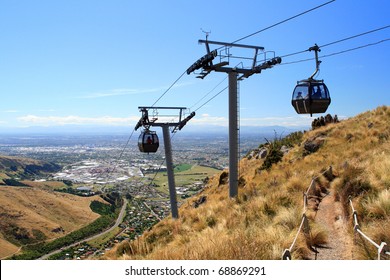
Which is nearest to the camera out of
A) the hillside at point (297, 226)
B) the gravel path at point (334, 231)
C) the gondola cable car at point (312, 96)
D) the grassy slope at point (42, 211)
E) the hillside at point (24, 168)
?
the hillside at point (297, 226)

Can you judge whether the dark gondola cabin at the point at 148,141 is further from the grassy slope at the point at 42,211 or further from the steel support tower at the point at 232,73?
the grassy slope at the point at 42,211

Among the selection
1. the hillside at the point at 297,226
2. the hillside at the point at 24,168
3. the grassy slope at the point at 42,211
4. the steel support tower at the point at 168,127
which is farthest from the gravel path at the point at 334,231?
the hillside at the point at 24,168

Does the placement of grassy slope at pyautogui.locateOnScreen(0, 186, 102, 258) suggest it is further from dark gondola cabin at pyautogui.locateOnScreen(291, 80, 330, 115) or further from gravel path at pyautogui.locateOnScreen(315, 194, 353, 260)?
gravel path at pyautogui.locateOnScreen(315, 194, 353, 260)

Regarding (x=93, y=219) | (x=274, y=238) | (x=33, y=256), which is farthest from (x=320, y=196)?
(x=93, y=219)

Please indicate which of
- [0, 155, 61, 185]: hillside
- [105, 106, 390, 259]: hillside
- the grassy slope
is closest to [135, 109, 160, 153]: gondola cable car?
[105, 106, 390, 259]: hillside

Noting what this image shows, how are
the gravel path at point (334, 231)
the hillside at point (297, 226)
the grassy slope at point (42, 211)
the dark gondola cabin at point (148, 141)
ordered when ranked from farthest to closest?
the grassy slope at point (42, 211) → the dark gondola cabin at point (148, 141) → the gravel path at point (334, 231) → the hillside at point (297, 226)

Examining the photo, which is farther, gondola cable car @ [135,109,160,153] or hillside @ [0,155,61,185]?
hillside @ [0,155,61,185]

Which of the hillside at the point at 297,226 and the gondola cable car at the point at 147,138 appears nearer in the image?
the hillside at the point at 297,226
